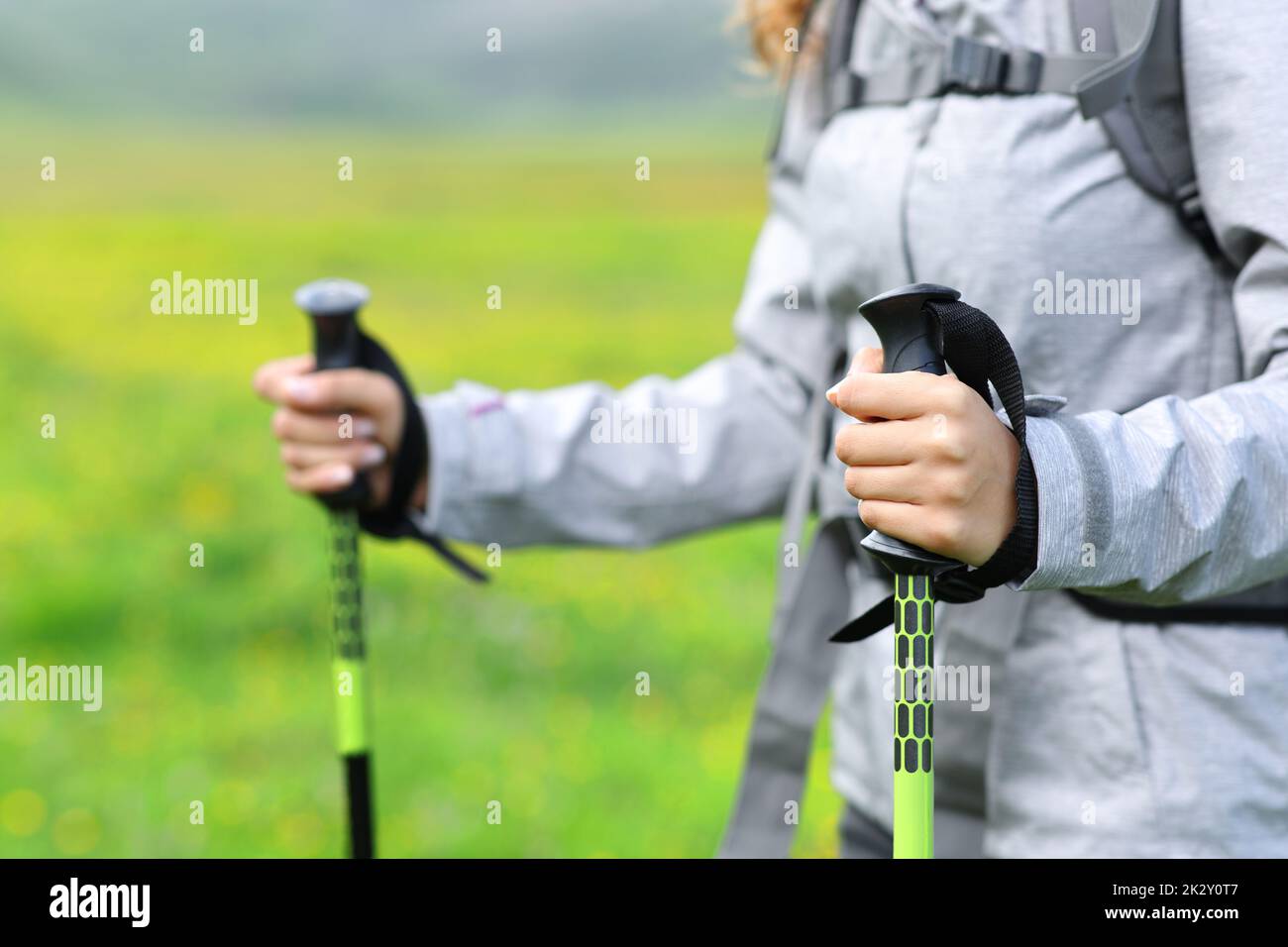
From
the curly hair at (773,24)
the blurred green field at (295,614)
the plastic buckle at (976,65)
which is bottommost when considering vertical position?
the blurred green field at (295,614)

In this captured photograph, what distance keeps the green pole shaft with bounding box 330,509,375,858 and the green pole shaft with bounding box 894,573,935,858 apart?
4.23 ft

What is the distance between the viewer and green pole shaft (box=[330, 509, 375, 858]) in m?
2.85

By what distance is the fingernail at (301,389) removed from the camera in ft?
8.95

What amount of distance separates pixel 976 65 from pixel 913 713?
3.09ft

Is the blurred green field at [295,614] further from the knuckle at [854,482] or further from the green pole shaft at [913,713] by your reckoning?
the knuckle at [854,482]

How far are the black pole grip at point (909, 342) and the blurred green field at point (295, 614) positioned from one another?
3521 mm

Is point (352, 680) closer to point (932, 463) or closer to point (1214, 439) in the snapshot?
point (932, 463)

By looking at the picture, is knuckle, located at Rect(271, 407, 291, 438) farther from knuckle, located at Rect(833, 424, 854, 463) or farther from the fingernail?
knuckle, located at Rect(833, 424, 854, 463)

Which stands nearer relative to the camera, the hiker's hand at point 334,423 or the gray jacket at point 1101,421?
the gray jacket at point 1101,421

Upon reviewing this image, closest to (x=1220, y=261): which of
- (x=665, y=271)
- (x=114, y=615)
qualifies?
(x=114, y=615)

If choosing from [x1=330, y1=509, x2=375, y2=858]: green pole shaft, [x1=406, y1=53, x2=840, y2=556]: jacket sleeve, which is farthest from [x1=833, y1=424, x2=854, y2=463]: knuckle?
[x1=330, y1=509, x2=375, y2=858]: green pole shaft

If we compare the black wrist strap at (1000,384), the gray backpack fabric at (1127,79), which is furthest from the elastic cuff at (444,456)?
the black wrist strap at (1000,384)

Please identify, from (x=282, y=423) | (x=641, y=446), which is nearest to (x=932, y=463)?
(x=641, y=446)
